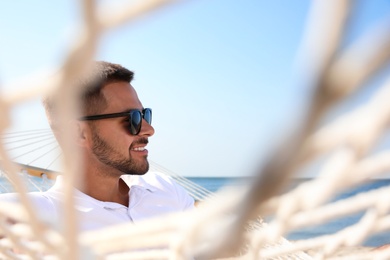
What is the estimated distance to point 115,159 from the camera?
1614 millimetres

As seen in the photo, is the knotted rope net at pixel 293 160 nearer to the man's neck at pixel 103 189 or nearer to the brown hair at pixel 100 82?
the man's neck at pixel 103 189

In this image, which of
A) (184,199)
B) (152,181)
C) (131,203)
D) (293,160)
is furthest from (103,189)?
(293,160)

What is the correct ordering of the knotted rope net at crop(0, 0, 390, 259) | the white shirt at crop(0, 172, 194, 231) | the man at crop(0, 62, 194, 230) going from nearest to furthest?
the knotted rope net at crop(0, 0, 390, 259) → the white shirt at crop(0, 172, 194, 231) → the man at crop(0, 62, 194, 230)

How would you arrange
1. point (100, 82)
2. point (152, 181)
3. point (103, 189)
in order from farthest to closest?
point (152, 181)
point (100, 82)
point (103, 189)

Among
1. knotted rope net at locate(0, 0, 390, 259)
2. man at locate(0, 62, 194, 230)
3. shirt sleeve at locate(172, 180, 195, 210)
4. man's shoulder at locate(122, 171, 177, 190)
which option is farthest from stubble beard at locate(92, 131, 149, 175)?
knotted rope net at locate(0, 0, 390, 259)

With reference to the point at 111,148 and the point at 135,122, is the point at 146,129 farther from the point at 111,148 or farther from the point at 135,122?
the point at 111,148

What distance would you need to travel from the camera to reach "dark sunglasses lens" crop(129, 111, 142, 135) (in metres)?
1.69

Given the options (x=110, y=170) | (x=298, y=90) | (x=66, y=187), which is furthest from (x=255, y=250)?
(x=110, y=170)

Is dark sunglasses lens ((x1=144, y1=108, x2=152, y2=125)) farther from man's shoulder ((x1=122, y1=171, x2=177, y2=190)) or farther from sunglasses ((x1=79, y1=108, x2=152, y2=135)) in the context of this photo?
man's shoulder ((x1=122, y1=171, x2=177, y2=190))

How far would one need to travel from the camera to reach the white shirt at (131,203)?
138 cm

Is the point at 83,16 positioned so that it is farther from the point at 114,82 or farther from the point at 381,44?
the point at 114,82

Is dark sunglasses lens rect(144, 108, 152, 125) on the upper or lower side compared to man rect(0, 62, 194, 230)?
upper

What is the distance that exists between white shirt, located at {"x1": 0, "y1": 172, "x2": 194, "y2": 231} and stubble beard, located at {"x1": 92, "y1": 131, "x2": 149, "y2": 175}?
89mm

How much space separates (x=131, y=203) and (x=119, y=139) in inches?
9.8
